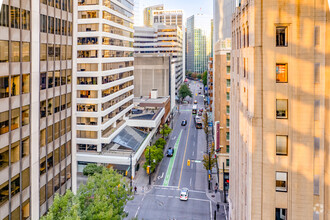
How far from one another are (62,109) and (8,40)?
11460mm

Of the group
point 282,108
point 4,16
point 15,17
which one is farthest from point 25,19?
point 282,108

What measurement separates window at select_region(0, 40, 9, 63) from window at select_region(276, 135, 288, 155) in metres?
20.9

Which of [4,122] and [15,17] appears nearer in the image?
[4,122]

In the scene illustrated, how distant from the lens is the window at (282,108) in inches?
712

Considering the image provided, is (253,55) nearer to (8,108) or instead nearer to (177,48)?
(8,108)

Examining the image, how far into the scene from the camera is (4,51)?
23.3m

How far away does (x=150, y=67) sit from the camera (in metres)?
106

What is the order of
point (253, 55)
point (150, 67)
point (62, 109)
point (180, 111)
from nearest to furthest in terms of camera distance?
1. point (253, 55)
2. point (62, 109)
3. point (150, 67)
4. point (180, 111)

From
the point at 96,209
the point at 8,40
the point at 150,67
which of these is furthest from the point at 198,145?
the point at 8,40

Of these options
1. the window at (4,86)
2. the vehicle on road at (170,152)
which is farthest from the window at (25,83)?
the vehicle on road at (170,152)

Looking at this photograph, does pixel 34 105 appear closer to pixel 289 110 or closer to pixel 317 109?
pixel 289 110

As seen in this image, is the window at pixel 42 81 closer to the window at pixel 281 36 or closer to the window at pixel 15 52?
the window at pixel 15 52

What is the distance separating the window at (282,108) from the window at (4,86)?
20.1m

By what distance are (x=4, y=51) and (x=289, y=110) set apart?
21.3m
